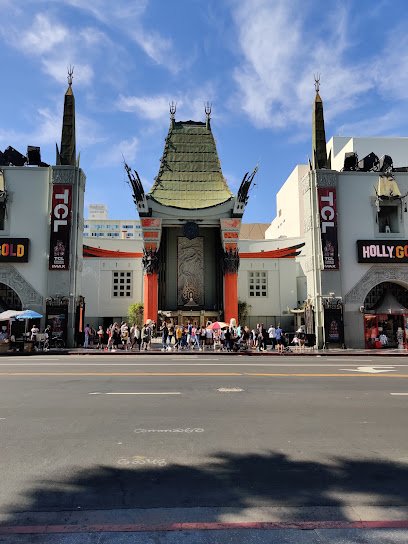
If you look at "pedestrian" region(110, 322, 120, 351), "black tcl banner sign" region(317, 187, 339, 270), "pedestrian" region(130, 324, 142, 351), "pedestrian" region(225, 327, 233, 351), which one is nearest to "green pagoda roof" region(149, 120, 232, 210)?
"black tcl banner sign" region(317, 187, 339, 270)

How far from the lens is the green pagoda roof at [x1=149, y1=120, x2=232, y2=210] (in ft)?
138

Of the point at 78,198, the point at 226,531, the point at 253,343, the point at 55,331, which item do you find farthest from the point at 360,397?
the point at 78,198

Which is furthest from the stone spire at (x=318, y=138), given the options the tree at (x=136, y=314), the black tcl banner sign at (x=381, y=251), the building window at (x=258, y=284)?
the tree at (x=136, y=314)

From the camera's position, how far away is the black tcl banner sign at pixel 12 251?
29078 mm

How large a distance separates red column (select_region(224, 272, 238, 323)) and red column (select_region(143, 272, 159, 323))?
6.05 metres

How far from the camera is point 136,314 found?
4112 centimetres

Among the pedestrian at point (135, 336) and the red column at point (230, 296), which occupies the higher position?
the red column at point (230, 296)

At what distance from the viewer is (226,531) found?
3.68 m

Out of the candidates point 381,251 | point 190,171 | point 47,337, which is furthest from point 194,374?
point 190,171

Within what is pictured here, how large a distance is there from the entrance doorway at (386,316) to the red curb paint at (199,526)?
26.4 metres

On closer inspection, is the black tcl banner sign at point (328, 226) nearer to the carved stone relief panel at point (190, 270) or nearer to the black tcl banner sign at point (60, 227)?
the carved stone relief panel at point (190, 270)

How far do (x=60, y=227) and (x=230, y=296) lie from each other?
16.4 m

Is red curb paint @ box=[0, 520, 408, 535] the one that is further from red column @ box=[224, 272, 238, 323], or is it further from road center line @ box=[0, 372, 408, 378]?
red column @ box=[224, 272, 238, 323]

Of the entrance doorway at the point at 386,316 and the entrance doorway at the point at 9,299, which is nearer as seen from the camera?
the entrance doorway at the point at 386,316
